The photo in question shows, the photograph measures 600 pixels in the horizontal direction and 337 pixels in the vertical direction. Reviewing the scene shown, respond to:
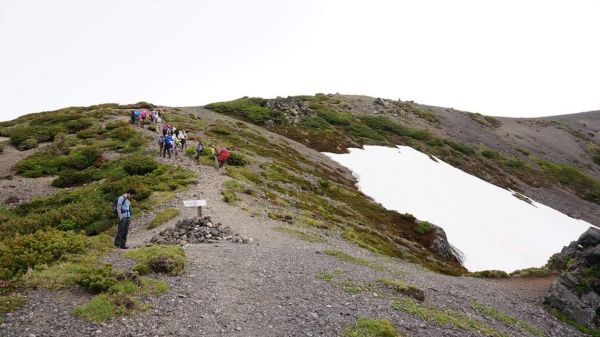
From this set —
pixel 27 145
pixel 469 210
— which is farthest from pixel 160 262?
pixel 469 210

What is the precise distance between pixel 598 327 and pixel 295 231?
17.8 m

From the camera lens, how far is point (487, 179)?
253ft

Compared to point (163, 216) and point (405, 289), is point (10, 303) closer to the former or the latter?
point (163, 216)

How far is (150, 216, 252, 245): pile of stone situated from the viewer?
20.8 meters

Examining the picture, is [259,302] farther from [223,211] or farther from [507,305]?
[507,305]

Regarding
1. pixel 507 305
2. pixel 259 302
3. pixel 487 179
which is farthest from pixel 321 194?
pixel 487 179

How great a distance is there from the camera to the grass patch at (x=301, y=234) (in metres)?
25.0

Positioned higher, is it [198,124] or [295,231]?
[198,124]

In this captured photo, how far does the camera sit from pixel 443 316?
1591cm

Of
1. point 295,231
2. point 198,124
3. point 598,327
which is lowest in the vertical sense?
point 598,327

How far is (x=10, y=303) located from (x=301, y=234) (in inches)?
650

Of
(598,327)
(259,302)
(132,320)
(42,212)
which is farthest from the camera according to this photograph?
(42,212)

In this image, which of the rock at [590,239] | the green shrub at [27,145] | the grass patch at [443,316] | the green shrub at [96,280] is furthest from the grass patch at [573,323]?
the green shrub at [27,145]

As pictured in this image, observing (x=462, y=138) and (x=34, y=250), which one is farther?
(x=462, y=138)
